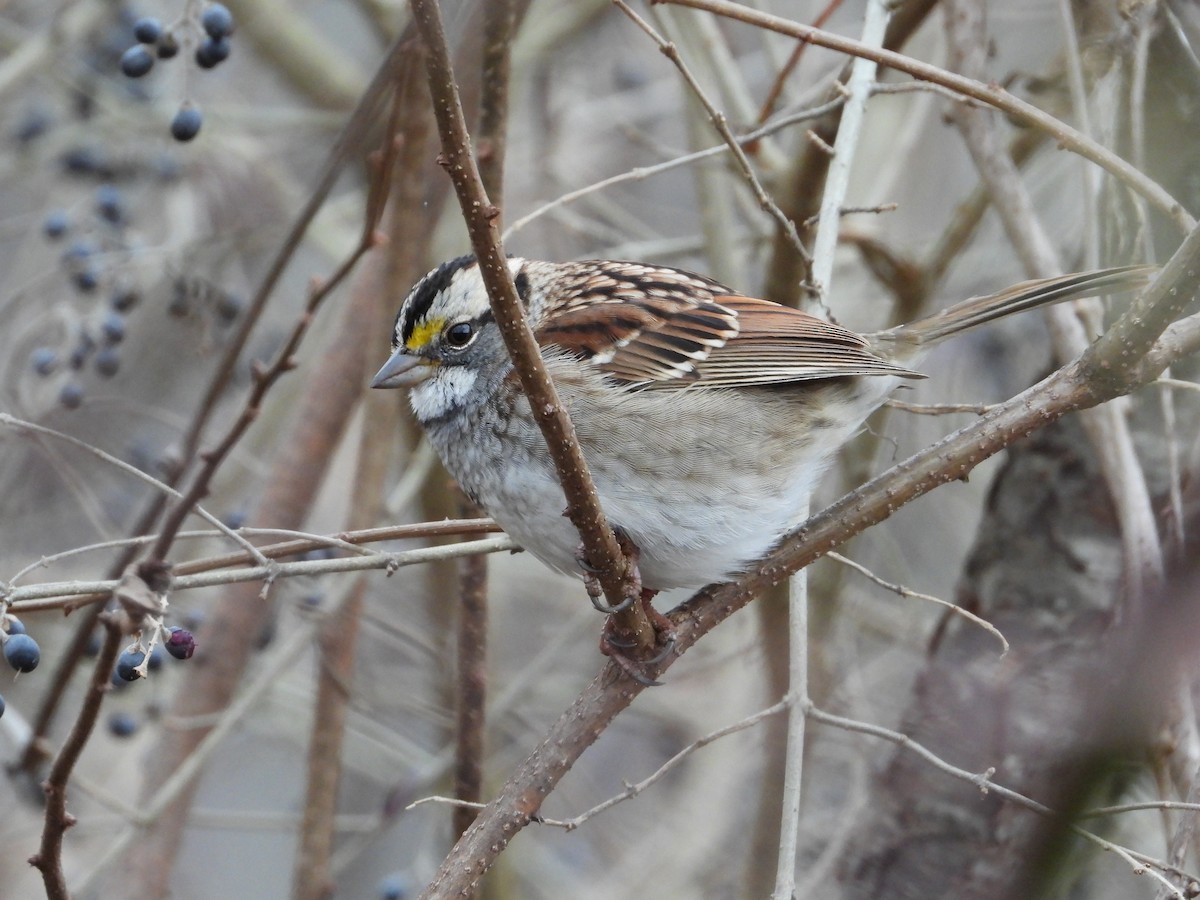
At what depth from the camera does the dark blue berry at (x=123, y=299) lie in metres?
3.99

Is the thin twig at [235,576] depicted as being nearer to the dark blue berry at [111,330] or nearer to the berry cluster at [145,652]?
the berry cluster at [145,652]

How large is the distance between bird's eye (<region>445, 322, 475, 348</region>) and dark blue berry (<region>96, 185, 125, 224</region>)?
1757 mm

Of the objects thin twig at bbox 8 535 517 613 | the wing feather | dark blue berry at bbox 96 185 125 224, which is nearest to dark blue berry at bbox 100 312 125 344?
dark blue berry at bbox 96 185 125 224

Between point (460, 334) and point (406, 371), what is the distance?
0.16 metres

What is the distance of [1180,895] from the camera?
2.04m

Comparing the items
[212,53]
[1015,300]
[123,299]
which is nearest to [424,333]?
[212,53]

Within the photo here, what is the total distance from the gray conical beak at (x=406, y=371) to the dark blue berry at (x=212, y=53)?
85 cm

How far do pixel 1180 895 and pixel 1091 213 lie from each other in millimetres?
1828

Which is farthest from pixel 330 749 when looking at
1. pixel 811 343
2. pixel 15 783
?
pixel 811 343

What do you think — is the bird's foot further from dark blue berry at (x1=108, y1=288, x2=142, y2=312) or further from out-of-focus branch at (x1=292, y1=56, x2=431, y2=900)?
dark blue berry at (x1=108, y1=288, x2=142, y2=312)

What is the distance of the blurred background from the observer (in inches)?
135

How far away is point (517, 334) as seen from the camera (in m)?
1.93

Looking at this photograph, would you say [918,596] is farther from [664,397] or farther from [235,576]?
[235,576]

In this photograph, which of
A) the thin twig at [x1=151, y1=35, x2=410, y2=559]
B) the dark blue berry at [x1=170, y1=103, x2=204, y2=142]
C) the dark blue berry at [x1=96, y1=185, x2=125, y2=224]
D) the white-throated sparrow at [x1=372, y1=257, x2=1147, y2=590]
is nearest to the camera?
the thin twig at [x1=151, y1=35, x2=410, y2=559]
